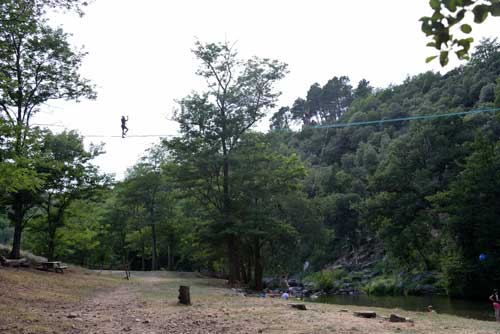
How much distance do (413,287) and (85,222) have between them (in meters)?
26.1

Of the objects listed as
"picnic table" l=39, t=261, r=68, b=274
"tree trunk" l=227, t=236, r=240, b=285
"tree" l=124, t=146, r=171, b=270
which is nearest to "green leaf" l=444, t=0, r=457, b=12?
"picnic table" l=39, t=261, r=68, b=274

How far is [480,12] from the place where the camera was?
8.36ft

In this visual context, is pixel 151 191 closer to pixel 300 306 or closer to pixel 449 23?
pixel 300 306

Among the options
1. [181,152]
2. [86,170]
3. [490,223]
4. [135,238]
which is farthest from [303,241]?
[135,238]

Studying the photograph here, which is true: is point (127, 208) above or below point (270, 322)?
above

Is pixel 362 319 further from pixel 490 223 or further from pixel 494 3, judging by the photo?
pixel 490 223

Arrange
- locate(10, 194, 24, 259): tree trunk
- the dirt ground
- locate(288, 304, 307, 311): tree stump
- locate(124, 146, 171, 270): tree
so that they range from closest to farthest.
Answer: the dirt ground
locate(288, 304, 307, 311): tree stump
locate(10, 194, 24, 259): tree trunk
locate(124, 146, 171, 270): tree

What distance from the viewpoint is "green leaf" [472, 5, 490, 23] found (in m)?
2.53

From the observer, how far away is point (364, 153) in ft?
231

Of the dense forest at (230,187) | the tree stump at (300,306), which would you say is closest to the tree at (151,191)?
the dense forest at (230,187)

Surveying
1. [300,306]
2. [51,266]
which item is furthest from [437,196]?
[51,266]

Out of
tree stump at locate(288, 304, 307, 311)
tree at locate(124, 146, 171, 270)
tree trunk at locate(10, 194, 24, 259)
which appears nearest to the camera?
tree stump at locate(288, 304, 307, 311)

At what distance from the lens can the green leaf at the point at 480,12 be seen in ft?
8.30

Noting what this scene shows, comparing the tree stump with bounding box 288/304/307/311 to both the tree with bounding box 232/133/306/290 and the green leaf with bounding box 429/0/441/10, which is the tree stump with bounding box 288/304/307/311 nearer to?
the green leaf with bounding box 429/0/441/10
